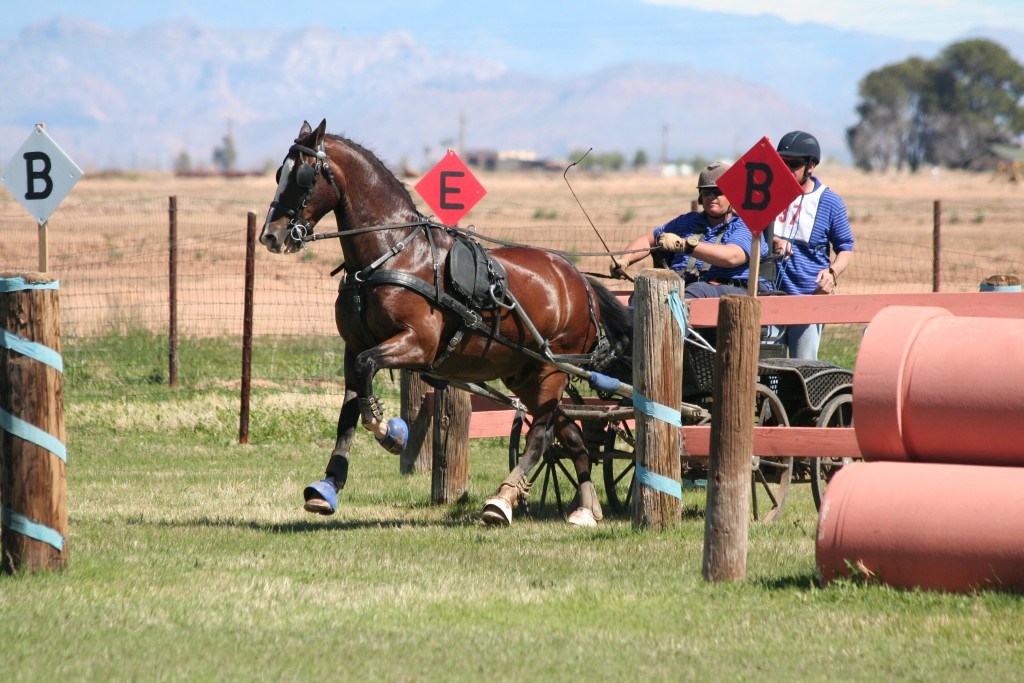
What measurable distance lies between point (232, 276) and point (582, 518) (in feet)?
60.2

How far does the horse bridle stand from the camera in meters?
7.71

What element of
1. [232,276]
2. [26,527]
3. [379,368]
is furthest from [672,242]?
[232,276]

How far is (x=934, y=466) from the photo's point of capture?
6.03 meters

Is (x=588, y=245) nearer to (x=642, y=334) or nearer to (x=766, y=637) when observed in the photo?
(x=642, y=334)

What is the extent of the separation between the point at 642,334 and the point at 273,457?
16.6ft

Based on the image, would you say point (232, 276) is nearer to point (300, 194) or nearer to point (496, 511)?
point (300, 194)

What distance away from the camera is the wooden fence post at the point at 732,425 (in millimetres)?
6168

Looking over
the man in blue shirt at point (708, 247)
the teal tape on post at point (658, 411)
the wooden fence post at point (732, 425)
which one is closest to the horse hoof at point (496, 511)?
the teal tape on post at point (658, 411)

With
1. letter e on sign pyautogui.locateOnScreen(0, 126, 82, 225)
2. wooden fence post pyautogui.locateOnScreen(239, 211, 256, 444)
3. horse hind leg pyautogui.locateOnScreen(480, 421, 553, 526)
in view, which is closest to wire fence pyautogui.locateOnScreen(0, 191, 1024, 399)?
wooden fence post pyautogui.locateOnScreen(239, 211, 256, 444)

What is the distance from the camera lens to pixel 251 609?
5.77 m

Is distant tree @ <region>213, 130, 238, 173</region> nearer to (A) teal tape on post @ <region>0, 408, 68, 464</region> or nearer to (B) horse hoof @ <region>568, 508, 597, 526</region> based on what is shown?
(B) horse hoof @ <region>568, 508, 597, 526</region>

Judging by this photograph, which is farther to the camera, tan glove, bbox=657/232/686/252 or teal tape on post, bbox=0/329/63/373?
tan glove, bbox=657/232/686/252

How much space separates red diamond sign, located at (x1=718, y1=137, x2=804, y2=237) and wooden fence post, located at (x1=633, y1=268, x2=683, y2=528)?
→ 1.33m

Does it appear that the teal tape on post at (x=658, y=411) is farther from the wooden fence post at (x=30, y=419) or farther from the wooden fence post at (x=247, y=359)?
the wooden fence post at (x=247, y=359)
